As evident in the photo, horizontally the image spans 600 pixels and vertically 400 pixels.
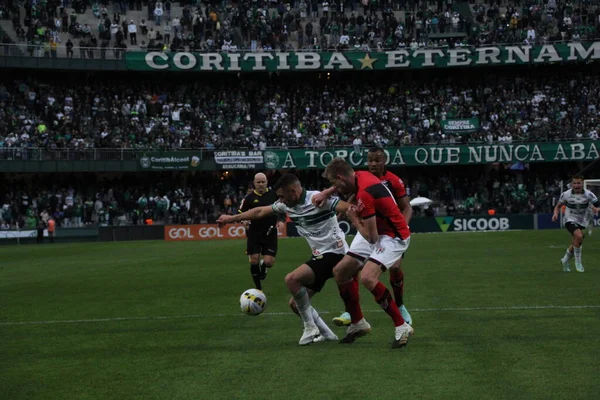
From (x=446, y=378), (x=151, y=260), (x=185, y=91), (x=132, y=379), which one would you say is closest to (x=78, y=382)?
(x=132, y=379)

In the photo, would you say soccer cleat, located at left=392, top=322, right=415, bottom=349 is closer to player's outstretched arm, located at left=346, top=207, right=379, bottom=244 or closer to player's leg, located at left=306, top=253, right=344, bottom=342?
player's outstretched arm, located at left=346, top=207, right=379, bottom=244

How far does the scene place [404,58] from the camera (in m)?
57.8

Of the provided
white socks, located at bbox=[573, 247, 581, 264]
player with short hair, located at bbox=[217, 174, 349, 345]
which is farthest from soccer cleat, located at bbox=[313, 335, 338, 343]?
white socks, located at bbox=[573, 247, 581, 264]

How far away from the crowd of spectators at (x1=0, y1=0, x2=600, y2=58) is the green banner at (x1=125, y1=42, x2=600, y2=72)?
1186 millimetres

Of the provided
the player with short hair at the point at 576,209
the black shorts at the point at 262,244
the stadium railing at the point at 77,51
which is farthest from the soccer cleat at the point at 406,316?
the stadium railing at the point at 77,51

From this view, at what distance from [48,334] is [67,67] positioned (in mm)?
44446

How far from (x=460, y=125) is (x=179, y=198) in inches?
708

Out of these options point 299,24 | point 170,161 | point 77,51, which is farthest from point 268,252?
point 299,24

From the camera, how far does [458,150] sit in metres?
54.0

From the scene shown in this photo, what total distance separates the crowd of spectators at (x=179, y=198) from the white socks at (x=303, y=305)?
128 feet

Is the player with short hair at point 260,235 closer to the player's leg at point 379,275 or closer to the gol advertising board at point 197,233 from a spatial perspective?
the player's leg at point 379,275

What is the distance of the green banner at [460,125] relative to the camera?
181 ft

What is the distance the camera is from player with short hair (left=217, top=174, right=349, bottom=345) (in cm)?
1074

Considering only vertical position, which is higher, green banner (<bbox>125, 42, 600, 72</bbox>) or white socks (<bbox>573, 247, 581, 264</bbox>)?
green banner (<bbox>125, 42, 600, 72</bbox>)
